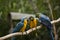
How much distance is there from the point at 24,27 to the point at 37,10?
10.0 feet

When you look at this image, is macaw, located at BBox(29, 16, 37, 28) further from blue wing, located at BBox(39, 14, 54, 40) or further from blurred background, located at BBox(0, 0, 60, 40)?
blurred background, located at BBox(0, 0, 60, 40)

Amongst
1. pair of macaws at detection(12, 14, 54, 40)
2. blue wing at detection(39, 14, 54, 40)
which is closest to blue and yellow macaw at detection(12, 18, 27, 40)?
pair of macaws at detection(12, 14, 54, 40)

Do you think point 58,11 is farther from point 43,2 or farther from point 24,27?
point 24,27

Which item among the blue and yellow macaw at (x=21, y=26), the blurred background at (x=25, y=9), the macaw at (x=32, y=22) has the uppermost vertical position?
the macaw at (x=32, y=22)

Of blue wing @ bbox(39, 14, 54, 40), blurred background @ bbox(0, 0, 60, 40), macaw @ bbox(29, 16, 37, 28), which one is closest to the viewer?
macaw @ bbox(29, 16, 37, 28)

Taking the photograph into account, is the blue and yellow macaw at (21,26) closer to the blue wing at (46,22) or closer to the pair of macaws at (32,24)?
the pair of macaws at (32,24)

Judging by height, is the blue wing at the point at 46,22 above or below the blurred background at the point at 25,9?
above

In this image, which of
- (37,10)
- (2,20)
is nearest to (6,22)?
(2,20)

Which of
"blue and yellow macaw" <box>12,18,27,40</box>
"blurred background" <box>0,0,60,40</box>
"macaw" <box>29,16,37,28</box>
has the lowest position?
"blurred background" <box>0,0,60,40</box>

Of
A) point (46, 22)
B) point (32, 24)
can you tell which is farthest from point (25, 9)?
point (32, 24)

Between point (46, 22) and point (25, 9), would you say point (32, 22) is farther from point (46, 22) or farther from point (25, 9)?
point (25, 9)

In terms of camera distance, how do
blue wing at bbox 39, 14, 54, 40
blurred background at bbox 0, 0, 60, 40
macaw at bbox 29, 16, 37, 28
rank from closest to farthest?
macaw at bbox 29, 16, 37, 28, blue wing at bbox 39, 14, 54, 40, blurred background at bbox 0, 0, 60, 40

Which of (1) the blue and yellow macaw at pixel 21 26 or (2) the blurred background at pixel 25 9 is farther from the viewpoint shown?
(2) the blurred background at pixel 25 9

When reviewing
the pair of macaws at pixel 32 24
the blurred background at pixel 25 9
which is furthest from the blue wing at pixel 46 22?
the blurred background at pixel 25 9
